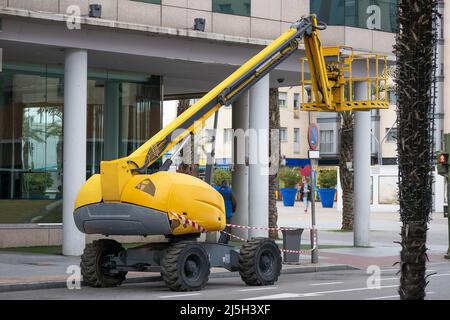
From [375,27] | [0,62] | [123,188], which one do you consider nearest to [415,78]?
[123,188]

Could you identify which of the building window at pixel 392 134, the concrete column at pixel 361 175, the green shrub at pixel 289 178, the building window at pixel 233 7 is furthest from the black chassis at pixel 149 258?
the green shrub at pixel 289 178

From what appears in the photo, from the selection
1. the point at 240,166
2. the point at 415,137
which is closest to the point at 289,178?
the point at 240,166

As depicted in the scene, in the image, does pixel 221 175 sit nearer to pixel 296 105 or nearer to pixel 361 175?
pixel 296 105

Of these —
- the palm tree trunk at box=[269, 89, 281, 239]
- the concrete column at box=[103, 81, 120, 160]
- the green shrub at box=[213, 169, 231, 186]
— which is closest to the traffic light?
the palm tree trunk at box=[269, 89, 281, 239]

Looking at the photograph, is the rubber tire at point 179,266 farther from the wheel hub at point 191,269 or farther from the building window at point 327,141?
the building window at point 327,141

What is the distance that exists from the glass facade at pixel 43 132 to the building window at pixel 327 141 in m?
66.6

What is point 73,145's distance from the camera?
76.6 ft

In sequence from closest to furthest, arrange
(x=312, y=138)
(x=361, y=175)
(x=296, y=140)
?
(x=312, y=138) → (x=361, y=175) → (x=296, y=140)

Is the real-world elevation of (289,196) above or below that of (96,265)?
above

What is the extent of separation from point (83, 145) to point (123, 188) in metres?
6.85

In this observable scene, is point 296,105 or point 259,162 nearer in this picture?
point 259,162

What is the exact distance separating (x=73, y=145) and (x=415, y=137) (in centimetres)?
1496

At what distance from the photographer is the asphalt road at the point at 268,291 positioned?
15820 mm
